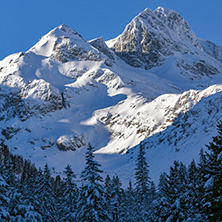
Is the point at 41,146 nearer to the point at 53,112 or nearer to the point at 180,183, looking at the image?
the point at 53,112

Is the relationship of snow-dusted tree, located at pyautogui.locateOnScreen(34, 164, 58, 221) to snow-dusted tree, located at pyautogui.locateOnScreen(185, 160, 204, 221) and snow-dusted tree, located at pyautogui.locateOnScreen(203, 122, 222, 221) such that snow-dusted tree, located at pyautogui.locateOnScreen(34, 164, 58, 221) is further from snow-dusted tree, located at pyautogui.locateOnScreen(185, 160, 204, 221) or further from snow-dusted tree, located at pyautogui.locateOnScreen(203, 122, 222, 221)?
snow-dusted tree, located at pyautogui.locateOnScreen(203, 122, 222, 221)

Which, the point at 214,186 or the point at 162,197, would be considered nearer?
the point at 214,186

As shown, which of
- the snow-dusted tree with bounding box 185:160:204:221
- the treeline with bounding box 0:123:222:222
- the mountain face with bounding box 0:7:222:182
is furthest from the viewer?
the mountain face with bounding box 0:7:222:182

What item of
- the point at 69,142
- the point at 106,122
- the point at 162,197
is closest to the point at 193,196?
the point at 162,197

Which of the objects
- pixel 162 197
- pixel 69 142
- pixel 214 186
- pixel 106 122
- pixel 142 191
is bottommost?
pixel 214 186

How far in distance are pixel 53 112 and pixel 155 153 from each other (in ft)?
277

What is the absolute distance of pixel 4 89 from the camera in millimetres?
199625

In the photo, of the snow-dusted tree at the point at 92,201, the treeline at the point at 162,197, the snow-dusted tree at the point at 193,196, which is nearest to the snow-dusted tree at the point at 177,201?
the treeline at the point at 162,197

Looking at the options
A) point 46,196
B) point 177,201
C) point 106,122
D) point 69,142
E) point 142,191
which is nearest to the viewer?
→ point 177,201

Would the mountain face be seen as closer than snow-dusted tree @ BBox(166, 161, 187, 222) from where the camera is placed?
No

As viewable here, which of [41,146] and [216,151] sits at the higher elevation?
[41,146]

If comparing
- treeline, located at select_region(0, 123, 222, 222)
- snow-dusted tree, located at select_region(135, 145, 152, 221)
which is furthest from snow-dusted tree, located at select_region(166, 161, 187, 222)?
snow-dusted tree, located at select_region(135, 145, 152, 221)

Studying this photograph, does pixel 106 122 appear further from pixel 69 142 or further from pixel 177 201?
pixel 177 201

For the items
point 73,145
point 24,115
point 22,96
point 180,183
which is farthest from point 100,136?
point 180,183
